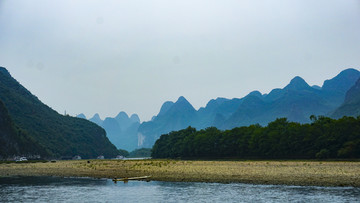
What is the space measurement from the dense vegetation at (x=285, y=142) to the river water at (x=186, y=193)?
186ft

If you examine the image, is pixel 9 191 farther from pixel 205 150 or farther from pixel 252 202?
pixel 205 150

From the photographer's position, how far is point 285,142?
112 meters

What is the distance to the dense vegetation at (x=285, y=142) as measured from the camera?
312ft

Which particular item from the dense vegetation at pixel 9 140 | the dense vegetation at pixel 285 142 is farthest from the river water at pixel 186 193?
the dense vegetation at pixel 9 140

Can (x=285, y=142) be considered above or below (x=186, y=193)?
above

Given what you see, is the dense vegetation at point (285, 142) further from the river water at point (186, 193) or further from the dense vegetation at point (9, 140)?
the dense vegetation at point (9, 140)

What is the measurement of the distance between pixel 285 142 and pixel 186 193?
77909 mm

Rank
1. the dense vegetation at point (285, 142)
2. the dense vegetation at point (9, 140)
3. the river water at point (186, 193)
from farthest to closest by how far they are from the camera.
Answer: the dense vegetation at point (9, 140)
the dense vegetation at point (285, 142)
the river water at point (186, 193)

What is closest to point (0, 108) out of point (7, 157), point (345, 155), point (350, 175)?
point (7, 157)

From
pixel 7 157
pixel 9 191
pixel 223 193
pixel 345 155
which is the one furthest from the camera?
pixel 7 157

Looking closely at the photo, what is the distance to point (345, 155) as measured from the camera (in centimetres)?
9050

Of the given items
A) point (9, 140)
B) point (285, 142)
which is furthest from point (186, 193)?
point (9, 140)

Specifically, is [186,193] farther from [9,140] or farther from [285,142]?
[9,140]

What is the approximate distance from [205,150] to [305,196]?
363 ft
